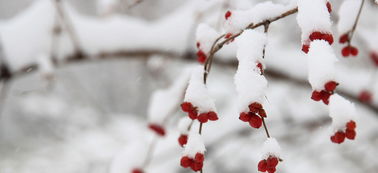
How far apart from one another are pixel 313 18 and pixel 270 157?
281 millimetres

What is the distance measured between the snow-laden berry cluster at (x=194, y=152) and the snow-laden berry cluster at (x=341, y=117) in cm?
26

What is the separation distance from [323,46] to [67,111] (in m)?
8.95

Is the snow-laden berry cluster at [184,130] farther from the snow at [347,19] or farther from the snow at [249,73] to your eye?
the snow at [347,19]

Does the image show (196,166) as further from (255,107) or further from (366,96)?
(366,96)

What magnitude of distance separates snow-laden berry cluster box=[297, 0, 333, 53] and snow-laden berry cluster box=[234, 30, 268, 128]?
0.09 metres

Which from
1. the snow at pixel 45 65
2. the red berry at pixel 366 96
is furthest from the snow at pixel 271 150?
the red berry at pixel 366 96

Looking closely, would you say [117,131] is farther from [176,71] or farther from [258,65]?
[258,65]

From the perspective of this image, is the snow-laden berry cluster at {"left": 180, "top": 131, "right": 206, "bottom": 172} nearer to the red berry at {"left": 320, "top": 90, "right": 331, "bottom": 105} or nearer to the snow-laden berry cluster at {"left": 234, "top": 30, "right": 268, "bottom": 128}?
the snow-laden berry cluster at {"left": 234, "top": 30, "right": 268, "bottom": 128}

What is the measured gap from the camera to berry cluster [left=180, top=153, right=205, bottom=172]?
3.24 feet

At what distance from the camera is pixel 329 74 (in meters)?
0.78

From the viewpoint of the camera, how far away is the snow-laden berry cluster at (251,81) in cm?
83

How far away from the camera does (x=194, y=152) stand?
0.98m

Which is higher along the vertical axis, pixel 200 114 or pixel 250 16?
pixel 250 16

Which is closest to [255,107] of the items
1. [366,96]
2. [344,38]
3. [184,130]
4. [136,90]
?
[184,130]
